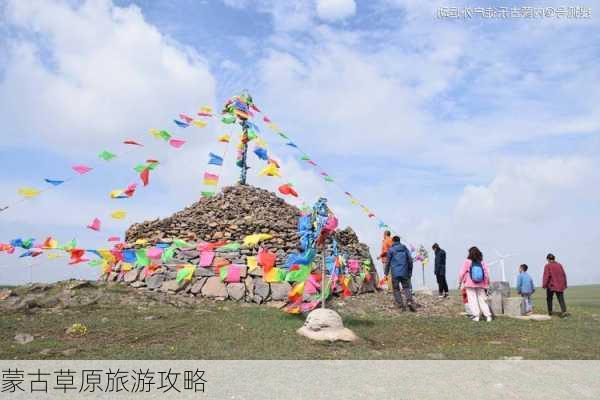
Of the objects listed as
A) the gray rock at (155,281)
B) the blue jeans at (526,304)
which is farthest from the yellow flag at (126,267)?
the blue jeans at (526,304)

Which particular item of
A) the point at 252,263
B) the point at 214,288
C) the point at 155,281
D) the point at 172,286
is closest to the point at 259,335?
the point at 252,263

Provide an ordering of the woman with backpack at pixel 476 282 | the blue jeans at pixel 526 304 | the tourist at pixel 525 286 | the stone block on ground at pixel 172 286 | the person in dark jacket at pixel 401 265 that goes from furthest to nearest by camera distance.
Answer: the stone block on ground at pixel 172 286 < the tourist at pixel 525 286 < the blue jeans at pixel 526 304 < the person in dark jacket at pixel 401 265 < the woman with backpack at pixel 476 282

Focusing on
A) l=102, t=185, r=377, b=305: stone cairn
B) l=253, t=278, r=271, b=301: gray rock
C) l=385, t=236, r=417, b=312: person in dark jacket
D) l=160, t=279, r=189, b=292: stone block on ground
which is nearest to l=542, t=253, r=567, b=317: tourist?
l=385, t=236, r=417, b=312: person in dark jacket

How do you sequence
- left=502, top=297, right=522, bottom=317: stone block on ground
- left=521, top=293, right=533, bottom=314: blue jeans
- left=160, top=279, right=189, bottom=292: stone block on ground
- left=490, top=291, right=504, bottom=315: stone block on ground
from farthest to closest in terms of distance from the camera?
1. left=160, top=279, right=189, bottom=292: stone block on ground
2. left=490, top=291, right=504, bottom=315: stone block on ground
3. left=521, top=293, right=533, bottom=314: blue jeans
4. left=502, top=297, right=522, bottom=317: stone block on ground

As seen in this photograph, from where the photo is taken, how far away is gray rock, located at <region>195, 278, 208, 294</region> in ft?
52.2

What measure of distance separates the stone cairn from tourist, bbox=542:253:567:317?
6420 millimetres

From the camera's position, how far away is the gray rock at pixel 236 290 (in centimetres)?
1555

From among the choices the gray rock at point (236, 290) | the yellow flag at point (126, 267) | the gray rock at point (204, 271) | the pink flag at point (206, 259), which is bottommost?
the gray rock at point (236, 290)

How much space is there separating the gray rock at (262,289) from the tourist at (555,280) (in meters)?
9.33

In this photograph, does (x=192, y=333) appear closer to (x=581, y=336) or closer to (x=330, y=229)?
(x=330, y=229)

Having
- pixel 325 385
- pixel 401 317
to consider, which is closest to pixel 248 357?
pixel 325 385

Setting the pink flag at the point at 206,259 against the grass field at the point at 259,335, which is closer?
the grass field at the point at 259,335

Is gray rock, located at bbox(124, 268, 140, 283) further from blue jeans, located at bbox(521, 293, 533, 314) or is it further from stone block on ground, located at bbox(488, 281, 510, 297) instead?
blue jeans, located at bbox(521, 293, 533, 314)

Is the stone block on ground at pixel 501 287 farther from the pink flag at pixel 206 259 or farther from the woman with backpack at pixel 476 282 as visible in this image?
the pink flag at pixel 206 259
